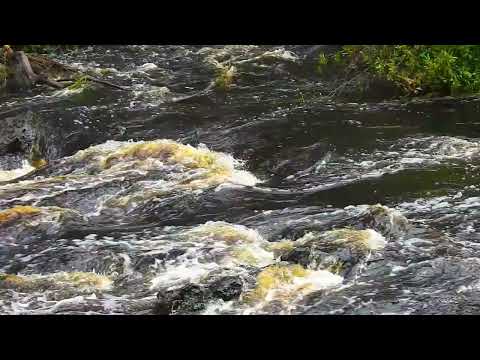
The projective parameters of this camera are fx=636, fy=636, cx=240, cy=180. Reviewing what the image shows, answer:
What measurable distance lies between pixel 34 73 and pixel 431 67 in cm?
855

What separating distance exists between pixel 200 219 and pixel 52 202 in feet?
7.18

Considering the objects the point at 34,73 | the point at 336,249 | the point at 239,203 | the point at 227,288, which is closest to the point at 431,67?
the point at 239,203

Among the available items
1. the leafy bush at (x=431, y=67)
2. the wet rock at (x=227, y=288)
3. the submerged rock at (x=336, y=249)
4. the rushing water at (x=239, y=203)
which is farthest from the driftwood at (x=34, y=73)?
the wet rock at (x=227, y=288)

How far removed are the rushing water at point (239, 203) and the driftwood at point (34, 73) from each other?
51 cm

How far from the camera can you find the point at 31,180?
962 centimetres

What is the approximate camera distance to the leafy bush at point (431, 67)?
11.4 metres

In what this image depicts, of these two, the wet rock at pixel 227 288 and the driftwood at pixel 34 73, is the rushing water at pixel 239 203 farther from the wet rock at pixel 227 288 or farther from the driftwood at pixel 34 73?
the driftwood at pixel 34 73
